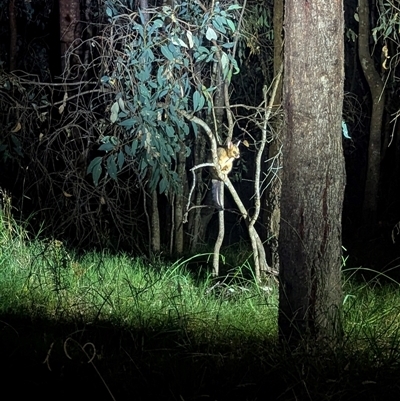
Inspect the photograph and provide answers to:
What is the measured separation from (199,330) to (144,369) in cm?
94

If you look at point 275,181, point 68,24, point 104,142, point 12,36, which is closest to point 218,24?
point 104,142

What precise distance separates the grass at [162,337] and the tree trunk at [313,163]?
0.99 feet

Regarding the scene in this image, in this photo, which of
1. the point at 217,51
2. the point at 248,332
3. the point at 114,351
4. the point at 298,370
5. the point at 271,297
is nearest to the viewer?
the point at 298,370

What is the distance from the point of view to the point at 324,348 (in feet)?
16.7

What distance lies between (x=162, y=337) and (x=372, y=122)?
7296mm

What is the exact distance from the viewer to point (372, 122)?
1217cm

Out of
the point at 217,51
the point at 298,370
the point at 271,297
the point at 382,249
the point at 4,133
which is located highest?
the point at 217,51

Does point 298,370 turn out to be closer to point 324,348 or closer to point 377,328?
point 324,348

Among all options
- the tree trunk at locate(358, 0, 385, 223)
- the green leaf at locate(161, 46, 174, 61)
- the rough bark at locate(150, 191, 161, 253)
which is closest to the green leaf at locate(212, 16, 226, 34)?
the green leaf at locate(161, 46, 174, 61)

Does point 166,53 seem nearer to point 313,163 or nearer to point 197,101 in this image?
point 197,101

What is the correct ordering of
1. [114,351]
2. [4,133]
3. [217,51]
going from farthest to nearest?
[4,133]
[217,51]
[114,351]

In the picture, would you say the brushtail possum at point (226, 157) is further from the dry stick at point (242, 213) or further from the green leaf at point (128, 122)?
the green leaf at point (128, 122)

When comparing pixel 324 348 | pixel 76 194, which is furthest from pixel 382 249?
pixel 324 348

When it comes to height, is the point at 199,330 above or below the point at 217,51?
below
